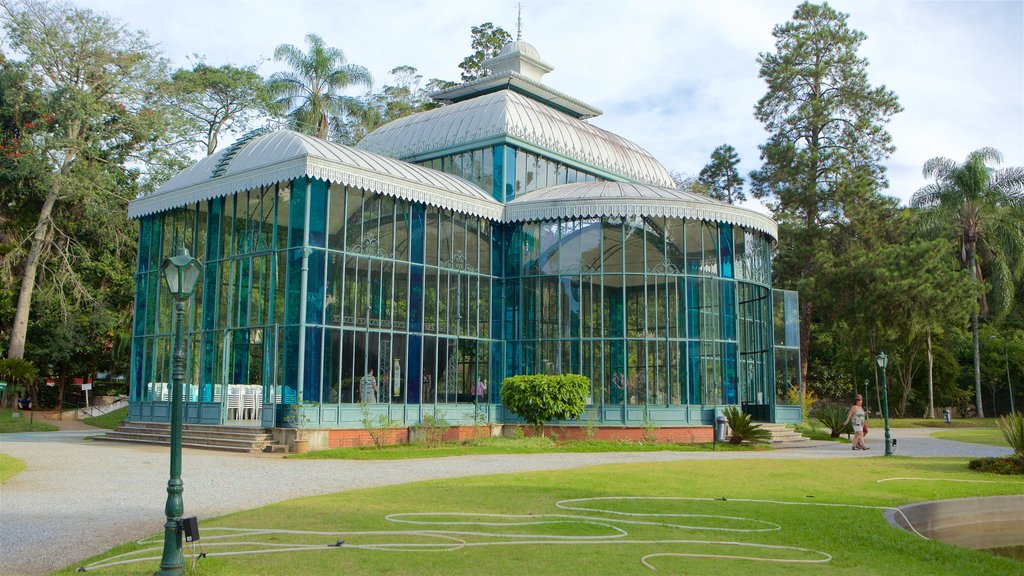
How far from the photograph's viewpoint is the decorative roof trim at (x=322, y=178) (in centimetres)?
1927

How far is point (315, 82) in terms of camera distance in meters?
39.8

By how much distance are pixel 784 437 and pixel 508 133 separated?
11440mm

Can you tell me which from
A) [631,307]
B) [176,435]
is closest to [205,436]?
[631,307]

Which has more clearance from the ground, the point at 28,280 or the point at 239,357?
the point at 28,280

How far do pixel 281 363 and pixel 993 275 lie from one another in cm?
3696

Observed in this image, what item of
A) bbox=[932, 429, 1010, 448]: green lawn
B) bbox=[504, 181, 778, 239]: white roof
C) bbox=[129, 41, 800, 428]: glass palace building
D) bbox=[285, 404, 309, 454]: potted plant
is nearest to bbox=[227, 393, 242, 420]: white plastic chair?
bbox=[129, 41, 800, 428]: glass palace building

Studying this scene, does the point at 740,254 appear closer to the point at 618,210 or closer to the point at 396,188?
the point at 618,210

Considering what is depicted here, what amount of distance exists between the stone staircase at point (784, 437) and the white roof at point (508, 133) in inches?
393

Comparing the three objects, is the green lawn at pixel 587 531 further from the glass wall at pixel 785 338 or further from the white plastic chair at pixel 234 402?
the glass wall at pixel 785 338

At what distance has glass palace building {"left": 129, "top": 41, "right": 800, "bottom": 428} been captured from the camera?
19469 mm

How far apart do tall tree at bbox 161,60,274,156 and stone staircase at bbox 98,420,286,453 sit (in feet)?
Answer: 63.5

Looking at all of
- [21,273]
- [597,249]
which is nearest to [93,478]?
[597,249]

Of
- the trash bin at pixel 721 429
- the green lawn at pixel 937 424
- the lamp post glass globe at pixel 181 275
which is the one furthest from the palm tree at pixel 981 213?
the lamp post glass globe at pixel 181 275

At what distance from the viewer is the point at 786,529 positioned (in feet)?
28.3
